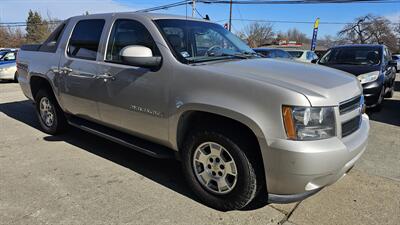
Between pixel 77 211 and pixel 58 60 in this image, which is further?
pixel 58 60

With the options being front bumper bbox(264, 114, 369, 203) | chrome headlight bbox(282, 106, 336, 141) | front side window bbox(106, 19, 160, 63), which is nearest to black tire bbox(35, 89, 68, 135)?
front side window bbox(106, 19, 160, 63)

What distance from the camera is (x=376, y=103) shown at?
7152 mm

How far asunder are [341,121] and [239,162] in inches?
35.4

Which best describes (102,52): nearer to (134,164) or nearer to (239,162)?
(134,164)

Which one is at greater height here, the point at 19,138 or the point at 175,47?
the point at 175,47

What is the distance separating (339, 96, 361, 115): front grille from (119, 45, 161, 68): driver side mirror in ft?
5.70

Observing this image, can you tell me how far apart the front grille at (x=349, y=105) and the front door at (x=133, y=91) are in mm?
1580

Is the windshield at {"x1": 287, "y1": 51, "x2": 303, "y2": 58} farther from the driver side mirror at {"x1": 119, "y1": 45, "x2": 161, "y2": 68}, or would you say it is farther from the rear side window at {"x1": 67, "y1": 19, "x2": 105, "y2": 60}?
the driver side mirror at {"x1": 119, "y1": 45, "x2": 161, "y2": 68}

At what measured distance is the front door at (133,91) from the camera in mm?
3402

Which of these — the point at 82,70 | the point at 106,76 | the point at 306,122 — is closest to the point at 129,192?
the point at 106,76

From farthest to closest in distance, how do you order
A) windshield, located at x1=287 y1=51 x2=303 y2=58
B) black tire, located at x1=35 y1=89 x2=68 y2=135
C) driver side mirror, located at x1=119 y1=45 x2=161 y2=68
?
windshield, located at x1=287 y1=51 x2=303 y2=58
black tire, located at x1=35 y1=89 x2=68 y2=135
driver side mirror, located at x1=119 y1=45 x2=161 y2=68

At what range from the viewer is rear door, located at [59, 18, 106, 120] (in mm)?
4180

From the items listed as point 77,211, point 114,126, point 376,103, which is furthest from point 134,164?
point 376,103

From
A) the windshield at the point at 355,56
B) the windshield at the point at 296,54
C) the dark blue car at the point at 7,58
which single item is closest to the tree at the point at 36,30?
the dark blue car at the point at 7,58
